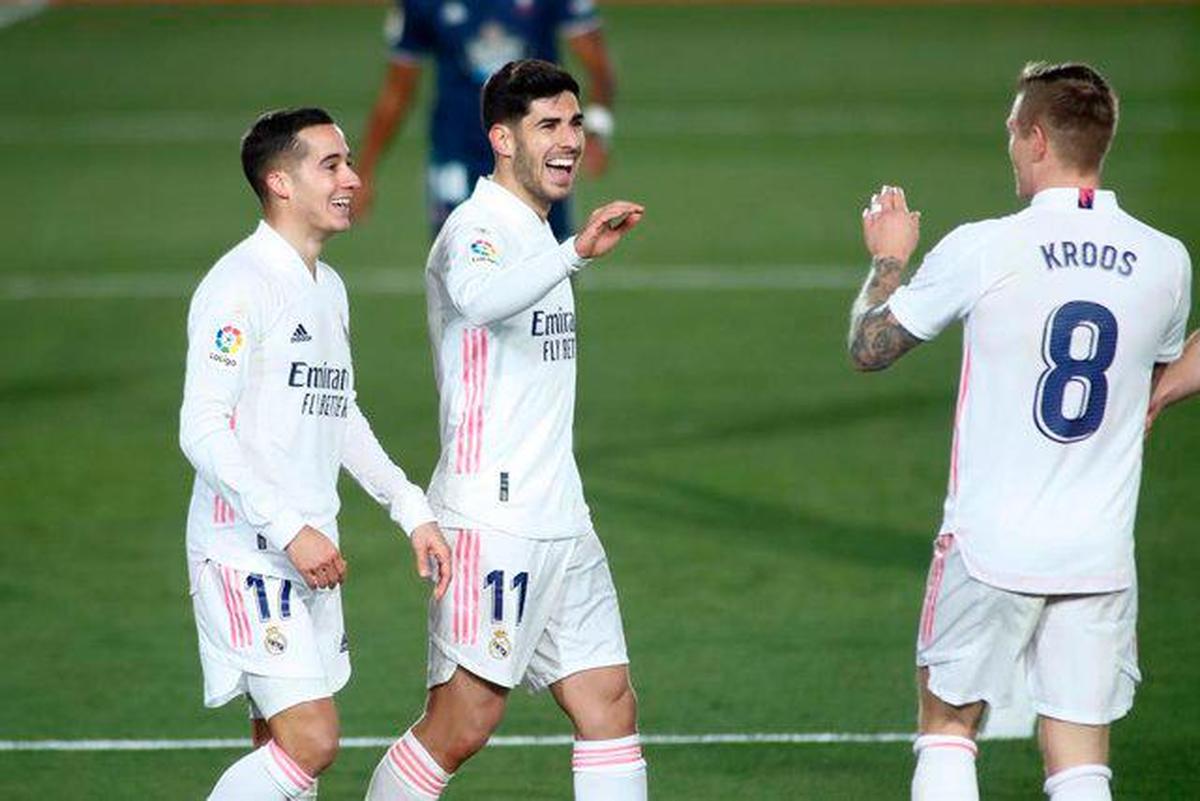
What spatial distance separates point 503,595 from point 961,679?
3.86ft

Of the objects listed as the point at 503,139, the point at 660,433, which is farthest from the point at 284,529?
the point at 660,433

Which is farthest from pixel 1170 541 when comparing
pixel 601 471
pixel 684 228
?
pixel 684 228

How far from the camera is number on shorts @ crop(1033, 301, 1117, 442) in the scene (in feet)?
18.7

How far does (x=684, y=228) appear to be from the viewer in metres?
18.3

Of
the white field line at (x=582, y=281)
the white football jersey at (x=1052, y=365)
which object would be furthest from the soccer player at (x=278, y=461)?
the white field line at (x=582, y=281)

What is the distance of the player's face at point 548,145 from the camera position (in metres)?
6.36

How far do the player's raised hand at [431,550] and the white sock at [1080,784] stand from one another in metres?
1.52

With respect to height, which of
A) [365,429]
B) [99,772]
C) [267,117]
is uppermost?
[267,117]

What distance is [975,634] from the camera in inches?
230

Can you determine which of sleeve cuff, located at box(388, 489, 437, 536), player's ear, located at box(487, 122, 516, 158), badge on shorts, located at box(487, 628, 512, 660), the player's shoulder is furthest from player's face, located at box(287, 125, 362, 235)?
the player's shoulder

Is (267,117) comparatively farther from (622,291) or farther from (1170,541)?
(622,291)

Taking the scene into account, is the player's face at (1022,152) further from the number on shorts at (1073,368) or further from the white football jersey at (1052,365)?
the number on shorts at (1073,368)

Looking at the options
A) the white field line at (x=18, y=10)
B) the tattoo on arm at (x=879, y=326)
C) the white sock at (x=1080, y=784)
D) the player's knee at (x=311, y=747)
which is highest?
the white field line at (x=18, y=10)

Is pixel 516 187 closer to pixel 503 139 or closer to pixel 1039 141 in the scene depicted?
pixel 503 139
